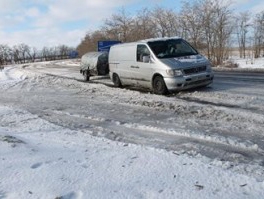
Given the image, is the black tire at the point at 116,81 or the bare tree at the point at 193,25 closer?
the black tire at the point at 116,81

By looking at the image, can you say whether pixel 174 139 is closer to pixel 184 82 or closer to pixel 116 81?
pixel 184 82

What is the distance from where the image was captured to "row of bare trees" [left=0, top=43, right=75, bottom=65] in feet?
383

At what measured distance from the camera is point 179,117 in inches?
351

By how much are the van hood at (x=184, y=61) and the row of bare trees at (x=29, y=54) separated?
107 meters

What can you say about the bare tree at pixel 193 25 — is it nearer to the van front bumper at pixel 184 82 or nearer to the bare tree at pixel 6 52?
the van front bumper at pixel 184 82

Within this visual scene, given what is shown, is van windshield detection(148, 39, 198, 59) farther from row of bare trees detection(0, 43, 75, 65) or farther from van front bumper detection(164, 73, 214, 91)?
row of bare trees detection(0, 43, 75, 65)

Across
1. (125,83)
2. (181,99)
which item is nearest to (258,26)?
(125,83)

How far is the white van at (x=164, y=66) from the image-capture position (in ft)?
41.4

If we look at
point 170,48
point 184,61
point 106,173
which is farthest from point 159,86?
point 106,173

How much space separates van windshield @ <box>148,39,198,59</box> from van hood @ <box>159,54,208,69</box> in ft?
1.24

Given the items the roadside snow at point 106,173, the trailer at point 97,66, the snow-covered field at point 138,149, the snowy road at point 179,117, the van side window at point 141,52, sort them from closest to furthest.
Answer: the roadside snow at point 106,173
the snow-covered field at point 138,149
the snowy road at point 179,117
the van side window at point 141,52
the trailer at point 97,66

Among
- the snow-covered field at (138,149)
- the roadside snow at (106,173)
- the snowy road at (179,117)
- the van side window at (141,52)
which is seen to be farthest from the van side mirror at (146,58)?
the roadside snow at (106,173)

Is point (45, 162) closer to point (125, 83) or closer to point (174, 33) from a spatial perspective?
point (125, 83)

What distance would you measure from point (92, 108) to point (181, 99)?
2.63 metres
